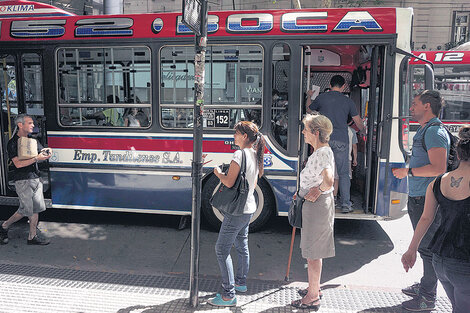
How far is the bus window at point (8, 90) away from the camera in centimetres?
616

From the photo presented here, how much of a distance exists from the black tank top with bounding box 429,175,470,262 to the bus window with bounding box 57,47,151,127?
4081mm

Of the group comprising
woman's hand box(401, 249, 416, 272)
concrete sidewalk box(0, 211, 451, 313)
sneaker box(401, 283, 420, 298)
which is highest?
woman's hand box(401, 249, 416, 272)

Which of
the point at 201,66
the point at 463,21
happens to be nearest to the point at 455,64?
the point at 201,66

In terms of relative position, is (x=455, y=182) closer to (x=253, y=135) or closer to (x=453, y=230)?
(x=453, y=230)

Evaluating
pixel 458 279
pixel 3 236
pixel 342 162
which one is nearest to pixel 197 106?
pixel 458 279

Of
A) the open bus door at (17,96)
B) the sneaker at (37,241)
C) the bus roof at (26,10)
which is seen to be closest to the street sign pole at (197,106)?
the sneaker at (37,241)

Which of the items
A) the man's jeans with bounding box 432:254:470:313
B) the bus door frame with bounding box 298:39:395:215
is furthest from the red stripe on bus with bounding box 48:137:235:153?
the man's jeans with bounding box 432:254:470:313

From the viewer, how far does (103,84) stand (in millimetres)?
5723

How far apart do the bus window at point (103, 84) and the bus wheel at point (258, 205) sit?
1.24m

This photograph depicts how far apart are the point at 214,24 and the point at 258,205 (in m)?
2.51

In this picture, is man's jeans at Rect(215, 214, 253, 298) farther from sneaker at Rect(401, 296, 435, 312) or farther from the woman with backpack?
sneaker at Rect(401, 296, 435, 312)

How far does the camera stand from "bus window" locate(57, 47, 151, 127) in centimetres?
570

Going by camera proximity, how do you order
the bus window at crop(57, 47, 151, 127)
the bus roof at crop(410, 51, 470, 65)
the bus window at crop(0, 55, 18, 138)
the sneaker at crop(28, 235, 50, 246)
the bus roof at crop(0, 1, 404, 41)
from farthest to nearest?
the bus roof at crop(410, 51, 470, 65), the bus window at crop(0, 55, 18, 138), the bus window at crop(57, 47, 151, 127), the sneaker at crop(28, 235, 50, 246), the bus roof at crop(0, 1, 404, 41)

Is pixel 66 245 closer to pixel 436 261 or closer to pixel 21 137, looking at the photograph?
pixel 21 137
